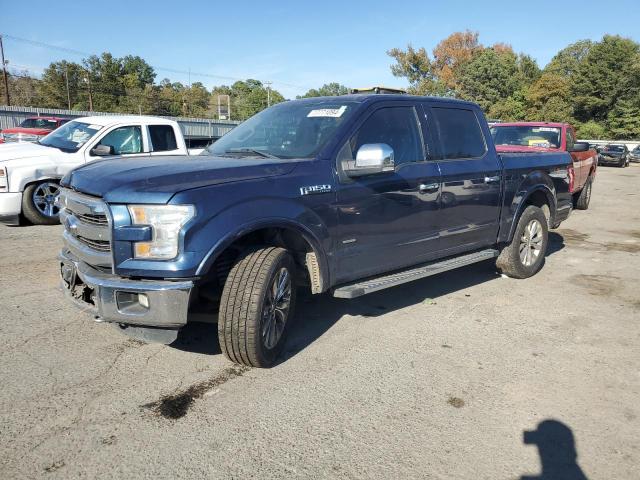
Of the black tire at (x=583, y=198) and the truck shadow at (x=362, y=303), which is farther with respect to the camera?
the black tire at (x=583, y=198)

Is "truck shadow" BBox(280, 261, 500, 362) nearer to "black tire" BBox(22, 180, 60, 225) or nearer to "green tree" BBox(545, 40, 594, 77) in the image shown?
"black tire" BBox(22, 180, 60, 225)

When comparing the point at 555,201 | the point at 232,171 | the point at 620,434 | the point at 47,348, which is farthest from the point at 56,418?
the point at 555,201

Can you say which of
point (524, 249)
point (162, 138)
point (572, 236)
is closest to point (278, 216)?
point (524, 249)

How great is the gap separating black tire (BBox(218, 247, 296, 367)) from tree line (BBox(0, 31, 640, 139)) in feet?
183

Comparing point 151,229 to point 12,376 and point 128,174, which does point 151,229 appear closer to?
point 128,174

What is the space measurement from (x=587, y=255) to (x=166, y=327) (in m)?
6.51

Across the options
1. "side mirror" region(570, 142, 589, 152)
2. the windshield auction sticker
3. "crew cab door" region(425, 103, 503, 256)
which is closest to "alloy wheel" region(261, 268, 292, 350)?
the windshield auction sticker

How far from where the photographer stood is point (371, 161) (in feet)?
12.4

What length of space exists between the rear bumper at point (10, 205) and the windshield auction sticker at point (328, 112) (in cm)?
564

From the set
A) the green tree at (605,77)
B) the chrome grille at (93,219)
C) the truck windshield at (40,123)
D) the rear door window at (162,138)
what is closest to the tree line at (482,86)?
the green tree at (605,77)

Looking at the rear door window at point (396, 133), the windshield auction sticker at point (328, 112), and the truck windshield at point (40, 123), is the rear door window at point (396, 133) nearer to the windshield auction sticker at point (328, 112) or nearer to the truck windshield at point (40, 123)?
the windshield auction sticker at point (328, 112)

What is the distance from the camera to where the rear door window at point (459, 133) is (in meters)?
4.94

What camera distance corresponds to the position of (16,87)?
2667 inches

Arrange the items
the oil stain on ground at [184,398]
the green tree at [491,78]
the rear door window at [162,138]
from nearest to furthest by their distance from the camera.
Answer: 1. the oil stain on ground at [184,398]
2. the rear door window at [162,138]
3. the green tree at [491,78]
